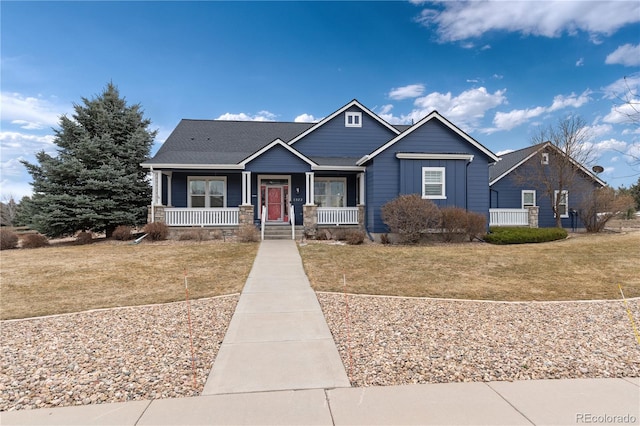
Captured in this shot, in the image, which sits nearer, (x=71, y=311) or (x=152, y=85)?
(x=71, y=311)

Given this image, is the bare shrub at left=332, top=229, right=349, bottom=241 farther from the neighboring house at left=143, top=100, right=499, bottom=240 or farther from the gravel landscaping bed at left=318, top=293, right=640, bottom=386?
the gravel landscaping bed at left=318, top=293, right=640, bottom=386

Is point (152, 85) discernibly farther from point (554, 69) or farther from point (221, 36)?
point (554, 69)

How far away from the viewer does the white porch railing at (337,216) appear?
54.5 feet

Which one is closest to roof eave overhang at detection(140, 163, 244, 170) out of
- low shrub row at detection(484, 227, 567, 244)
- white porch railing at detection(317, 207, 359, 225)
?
white porch railing at detection(317, 207, 359, 225)

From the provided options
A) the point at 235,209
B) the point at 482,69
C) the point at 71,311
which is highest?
the point at 482,69

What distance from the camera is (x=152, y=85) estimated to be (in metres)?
18.7

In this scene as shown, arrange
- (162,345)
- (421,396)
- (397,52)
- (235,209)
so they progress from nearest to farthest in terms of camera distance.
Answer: (421,396) < (162,345) < (235,209) < (397,52)

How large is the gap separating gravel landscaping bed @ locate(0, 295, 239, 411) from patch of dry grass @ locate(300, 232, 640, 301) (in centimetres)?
325

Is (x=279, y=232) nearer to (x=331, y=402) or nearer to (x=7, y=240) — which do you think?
(x=7, y=240)

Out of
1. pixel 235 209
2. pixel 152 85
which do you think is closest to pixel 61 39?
pixel 152 85

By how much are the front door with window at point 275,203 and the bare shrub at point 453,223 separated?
28.3ft

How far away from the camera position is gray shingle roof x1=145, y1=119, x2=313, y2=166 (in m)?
17.2

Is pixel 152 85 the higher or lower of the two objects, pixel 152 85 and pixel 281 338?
the higher

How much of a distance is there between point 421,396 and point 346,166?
14.2m
